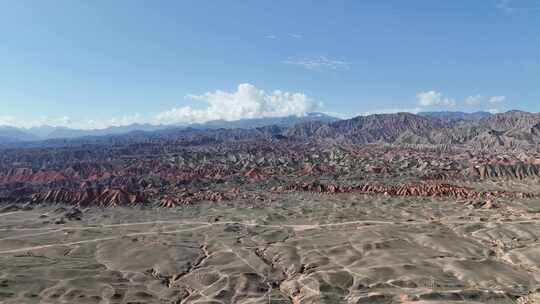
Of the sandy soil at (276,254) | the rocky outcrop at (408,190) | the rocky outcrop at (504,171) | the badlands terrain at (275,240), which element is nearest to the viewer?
the sandy soil at (276,254)

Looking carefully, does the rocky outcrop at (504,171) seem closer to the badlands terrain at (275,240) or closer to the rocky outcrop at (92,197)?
the badlands terrain at (275,240)

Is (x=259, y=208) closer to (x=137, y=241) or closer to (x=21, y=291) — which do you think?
(x=137, y=241)

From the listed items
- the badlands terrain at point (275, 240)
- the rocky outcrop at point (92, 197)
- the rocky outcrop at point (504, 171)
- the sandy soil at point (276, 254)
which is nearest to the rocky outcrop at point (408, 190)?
the badlands terrain at point (275, 240)

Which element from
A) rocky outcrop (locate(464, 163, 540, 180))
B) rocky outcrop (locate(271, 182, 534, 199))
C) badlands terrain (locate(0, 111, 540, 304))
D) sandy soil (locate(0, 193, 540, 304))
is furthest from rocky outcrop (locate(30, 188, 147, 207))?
rocky outcrop (locate(464, 163, 540, 180))

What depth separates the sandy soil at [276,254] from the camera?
53438 millimetres

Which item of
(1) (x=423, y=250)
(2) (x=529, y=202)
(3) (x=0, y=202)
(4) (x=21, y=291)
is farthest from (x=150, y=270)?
(2) (x=529, y=202)

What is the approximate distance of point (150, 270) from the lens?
2559 inches

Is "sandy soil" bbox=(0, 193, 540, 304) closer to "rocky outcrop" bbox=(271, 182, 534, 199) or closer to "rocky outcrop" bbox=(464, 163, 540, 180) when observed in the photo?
"rocky outcrop" bbox=(271, 182, 534, 199)

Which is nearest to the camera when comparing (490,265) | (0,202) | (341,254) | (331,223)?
(490,265)

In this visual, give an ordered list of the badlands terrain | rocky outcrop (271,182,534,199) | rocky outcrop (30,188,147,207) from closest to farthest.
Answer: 1. the badlands terrain
2. rocky outcrop (30,188,147,207)
3. rocky outcrop (271,182,534,199)

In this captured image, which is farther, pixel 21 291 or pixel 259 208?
→ pixel 259 208

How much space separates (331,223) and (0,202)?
300ft

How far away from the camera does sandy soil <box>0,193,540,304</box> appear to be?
2104 inches

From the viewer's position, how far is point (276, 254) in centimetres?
7075
